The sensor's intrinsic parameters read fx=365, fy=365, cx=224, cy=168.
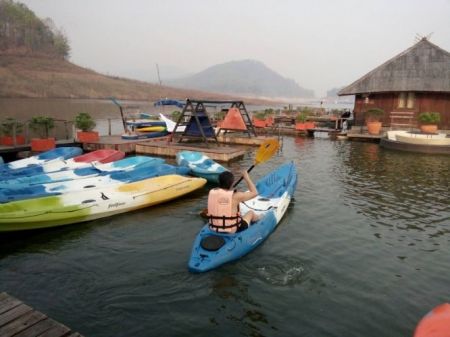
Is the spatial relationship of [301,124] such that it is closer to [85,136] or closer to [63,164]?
[85,136]

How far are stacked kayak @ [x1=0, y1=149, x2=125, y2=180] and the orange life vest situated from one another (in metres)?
8.12

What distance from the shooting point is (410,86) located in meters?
28.2

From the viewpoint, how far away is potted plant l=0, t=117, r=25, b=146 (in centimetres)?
1767

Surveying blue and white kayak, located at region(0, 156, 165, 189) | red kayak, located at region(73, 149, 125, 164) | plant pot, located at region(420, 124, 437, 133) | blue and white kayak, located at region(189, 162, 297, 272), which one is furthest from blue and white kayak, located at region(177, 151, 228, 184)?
plant pot, located at region(420, 124, 437, 133)

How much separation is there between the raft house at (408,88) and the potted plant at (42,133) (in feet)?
67.9

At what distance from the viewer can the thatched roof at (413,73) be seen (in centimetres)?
2795

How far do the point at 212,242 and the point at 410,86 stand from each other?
26493mm

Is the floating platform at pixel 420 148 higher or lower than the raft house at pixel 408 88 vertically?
lower

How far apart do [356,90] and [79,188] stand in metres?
25.6

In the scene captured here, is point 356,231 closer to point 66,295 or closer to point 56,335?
point 66,295

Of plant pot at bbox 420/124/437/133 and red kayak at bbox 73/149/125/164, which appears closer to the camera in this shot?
red kayak at bbox 73/149/125/164

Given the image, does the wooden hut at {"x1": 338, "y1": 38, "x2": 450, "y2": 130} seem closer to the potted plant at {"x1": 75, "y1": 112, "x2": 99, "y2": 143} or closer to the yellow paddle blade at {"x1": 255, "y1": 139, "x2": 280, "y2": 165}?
the potted plant at {"x1": 75, "y1": 112, "x2": 99, "y2": 143}

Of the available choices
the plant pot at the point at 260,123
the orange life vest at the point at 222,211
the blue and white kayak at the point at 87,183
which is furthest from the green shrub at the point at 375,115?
the orange life vest at the point at 222,211

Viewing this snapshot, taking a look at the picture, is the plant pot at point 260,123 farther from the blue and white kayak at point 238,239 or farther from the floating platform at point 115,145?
the blue and white kayak at point 238,239
